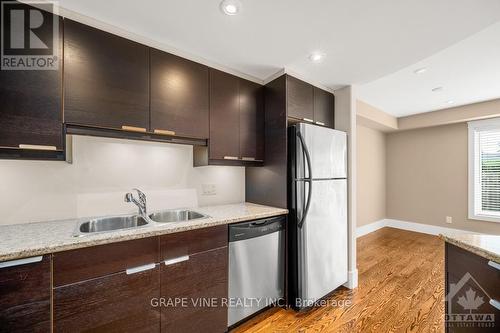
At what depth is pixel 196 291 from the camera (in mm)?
1472

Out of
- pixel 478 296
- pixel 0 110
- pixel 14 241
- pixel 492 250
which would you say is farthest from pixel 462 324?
pixel 0 110

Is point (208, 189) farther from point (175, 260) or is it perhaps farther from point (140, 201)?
point (175, 260)

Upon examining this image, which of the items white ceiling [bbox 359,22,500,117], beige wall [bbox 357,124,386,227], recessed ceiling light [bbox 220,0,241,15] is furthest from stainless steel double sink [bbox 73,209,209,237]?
beige wall [bbox 357,124,386,227]

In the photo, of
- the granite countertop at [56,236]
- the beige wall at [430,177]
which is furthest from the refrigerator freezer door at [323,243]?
the beige wall at [430,177]

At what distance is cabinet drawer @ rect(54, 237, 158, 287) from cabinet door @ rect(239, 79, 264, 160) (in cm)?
122

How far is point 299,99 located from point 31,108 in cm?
215

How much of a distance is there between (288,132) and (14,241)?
2.07 metres

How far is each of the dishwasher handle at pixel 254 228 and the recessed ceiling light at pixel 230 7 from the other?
5.14ft

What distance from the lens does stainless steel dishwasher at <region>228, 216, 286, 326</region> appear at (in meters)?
1.67

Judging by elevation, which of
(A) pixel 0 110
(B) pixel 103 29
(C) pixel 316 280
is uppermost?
(B) pixel 103 29

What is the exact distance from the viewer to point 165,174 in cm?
200

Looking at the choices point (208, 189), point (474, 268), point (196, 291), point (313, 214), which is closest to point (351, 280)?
point (313, 214)

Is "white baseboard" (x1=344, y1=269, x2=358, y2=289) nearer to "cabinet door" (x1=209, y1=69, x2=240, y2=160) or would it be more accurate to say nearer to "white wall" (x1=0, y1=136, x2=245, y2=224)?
"white wall" (x1=0, y1=136, x2=245, y2=224)

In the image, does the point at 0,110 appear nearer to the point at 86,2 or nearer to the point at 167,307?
the point at 86,2
